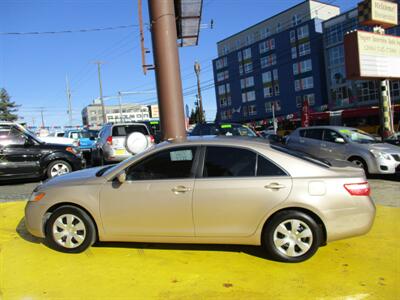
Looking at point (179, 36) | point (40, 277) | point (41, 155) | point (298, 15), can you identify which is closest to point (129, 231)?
point (40, 277)

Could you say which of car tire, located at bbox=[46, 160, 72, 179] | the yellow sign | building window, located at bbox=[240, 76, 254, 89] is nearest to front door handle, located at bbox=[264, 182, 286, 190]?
car tire, located at bbox=[46, 160, 72, 179]

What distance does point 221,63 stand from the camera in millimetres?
85500

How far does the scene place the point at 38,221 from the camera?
15.9 feet

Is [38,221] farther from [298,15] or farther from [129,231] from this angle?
[298,15]

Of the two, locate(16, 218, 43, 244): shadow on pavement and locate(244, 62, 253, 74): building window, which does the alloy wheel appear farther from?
locate(244, 62, 253, 74): building window

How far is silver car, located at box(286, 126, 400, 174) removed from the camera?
1039 cm

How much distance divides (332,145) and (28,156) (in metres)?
8.48

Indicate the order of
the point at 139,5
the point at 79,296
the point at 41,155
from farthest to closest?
the point at 41,155
the point at 139,5
the point at 79,296

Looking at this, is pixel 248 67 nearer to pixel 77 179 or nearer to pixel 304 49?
pixel 304 49

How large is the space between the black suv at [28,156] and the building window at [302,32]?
204 ft

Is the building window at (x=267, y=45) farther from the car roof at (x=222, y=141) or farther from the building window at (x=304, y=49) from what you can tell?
the car roof at (x=222, y=141)

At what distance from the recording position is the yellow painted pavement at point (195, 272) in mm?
3750

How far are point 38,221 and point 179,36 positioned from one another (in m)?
5.51

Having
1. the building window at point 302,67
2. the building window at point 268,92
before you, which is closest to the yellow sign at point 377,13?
the building window at point 302,67
